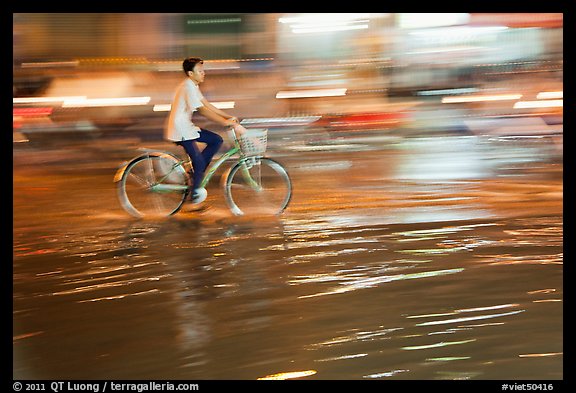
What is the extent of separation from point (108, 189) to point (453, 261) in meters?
6.07

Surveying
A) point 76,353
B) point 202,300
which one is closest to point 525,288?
point 202,300

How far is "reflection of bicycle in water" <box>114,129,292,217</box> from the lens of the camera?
29.5 feet

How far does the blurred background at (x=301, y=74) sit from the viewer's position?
1797cm

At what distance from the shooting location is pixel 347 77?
71.6ft

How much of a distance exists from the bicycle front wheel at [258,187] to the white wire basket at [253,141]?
12cm

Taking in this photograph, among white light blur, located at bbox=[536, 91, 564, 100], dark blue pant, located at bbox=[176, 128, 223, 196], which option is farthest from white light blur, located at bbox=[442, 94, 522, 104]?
dark blue pant, located at bbox=[176, 128, 223, 196]

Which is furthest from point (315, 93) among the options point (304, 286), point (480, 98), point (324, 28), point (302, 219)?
point (304, 286)

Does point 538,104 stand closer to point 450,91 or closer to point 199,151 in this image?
point 450,91

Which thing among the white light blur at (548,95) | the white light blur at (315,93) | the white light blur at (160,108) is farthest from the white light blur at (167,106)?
the white light blur at (548,95)

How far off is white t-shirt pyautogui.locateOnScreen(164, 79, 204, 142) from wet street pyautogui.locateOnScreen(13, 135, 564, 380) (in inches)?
38.5

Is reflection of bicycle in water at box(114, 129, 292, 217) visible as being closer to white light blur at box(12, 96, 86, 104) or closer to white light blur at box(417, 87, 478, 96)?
white light blur at box(12, 96, 86, 104)

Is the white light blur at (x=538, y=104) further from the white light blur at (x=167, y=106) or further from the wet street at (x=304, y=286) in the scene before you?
the wet street at (x=304, y=286)

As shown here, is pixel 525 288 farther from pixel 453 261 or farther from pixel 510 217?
pixel 510 217

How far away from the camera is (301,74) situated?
2078 cm
